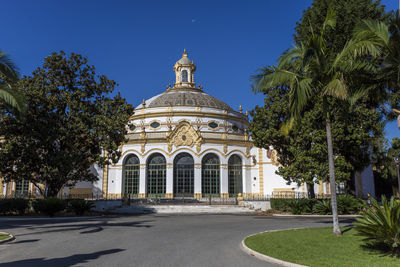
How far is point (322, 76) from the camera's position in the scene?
41.8 feet

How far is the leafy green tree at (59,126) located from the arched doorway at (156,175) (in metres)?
13.8

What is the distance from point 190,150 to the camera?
126 feet

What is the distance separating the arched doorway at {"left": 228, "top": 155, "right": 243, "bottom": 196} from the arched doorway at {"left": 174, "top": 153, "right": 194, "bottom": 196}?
4.73 meters

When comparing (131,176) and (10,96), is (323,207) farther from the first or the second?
(131,176)

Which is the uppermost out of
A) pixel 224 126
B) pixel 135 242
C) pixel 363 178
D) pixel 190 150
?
pixel 224 126

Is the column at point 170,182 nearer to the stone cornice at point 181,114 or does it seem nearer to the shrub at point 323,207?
the stone cornice at point 181,114

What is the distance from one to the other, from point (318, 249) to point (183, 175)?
97.0 feet

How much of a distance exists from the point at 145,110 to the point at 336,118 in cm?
2888

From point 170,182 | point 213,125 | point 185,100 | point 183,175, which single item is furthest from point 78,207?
point 185,100

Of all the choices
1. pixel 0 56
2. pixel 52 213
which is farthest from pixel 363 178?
pixel 0 56

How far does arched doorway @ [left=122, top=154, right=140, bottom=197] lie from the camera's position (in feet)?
126

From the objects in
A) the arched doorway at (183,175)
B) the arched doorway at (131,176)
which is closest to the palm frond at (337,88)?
the arched doorway at (183,175)

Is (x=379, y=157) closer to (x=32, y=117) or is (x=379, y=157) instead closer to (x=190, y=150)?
(x=190, y=150)

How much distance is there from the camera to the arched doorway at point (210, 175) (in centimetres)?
3778
